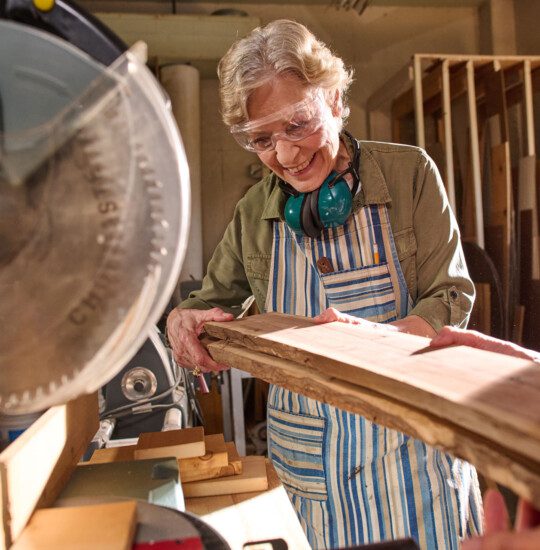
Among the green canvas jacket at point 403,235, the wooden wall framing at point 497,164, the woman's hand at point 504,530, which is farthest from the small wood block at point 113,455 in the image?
the wooden wall framing at point 497,164

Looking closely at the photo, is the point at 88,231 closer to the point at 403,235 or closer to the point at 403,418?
the point at 403,418

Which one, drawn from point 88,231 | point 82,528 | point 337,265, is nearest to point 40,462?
point 82,528

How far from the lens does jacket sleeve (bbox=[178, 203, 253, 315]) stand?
1890mm

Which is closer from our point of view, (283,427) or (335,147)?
(335,147)

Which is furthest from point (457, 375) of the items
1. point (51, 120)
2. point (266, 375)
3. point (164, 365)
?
point (164, 365)

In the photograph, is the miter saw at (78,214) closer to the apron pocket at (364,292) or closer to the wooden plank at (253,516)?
the wooden plank at (253,516)

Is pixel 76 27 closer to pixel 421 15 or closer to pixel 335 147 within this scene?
pixel 335 147

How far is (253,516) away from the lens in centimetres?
109

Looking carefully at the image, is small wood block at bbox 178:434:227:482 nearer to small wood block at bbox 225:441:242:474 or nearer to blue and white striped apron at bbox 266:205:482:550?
small wood block at bbox 225:441:242:474

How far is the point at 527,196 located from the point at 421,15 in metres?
2.06

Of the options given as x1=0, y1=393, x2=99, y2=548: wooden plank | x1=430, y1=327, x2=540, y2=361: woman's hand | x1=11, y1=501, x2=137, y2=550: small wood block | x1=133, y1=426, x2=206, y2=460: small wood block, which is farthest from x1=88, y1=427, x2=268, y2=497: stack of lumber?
x1=430, y1=327, x2=540, y2=361: woman's hand

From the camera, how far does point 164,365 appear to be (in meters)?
2.09

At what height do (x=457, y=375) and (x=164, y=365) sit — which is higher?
(x=457, y=375)

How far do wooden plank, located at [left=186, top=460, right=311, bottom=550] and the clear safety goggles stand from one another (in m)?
0.87
